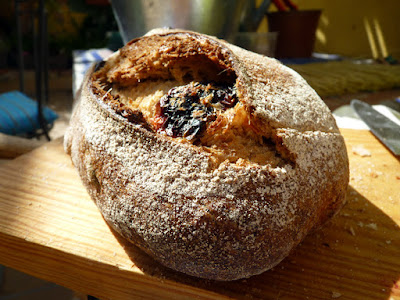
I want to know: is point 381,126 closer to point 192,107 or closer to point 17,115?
point 192,107

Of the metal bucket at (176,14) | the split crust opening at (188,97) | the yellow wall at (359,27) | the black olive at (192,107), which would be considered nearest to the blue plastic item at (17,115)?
the metal bucket at (176,14)

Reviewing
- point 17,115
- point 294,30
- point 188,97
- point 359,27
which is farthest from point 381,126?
point 359,27

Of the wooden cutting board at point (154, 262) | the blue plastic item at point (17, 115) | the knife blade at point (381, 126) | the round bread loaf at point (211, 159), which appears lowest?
the blue plastic item at point (17, 115)

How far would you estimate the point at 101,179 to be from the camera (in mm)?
618

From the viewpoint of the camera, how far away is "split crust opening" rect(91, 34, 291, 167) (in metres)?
0.57

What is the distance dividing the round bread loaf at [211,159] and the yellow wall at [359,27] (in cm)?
278

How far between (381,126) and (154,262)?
0.79m

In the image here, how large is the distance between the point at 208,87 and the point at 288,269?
1.11 feet

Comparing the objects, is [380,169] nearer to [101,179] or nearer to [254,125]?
[254,125]

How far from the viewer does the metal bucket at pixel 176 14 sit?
118 centimetres

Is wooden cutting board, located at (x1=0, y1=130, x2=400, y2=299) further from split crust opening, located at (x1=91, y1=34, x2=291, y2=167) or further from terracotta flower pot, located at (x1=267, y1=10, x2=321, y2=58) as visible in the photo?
terracotta flower pot, located at (x1=267, y1=10, x2=321, y2=58)

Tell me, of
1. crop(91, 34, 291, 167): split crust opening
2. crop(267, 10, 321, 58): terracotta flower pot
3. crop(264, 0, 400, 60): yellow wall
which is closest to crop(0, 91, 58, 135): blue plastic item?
crop(91, 34, 291, 167): split crust opening

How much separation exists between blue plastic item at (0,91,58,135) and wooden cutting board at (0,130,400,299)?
768mm

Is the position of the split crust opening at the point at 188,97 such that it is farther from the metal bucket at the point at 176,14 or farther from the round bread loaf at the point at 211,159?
the metal bucket at the point at 176,14
